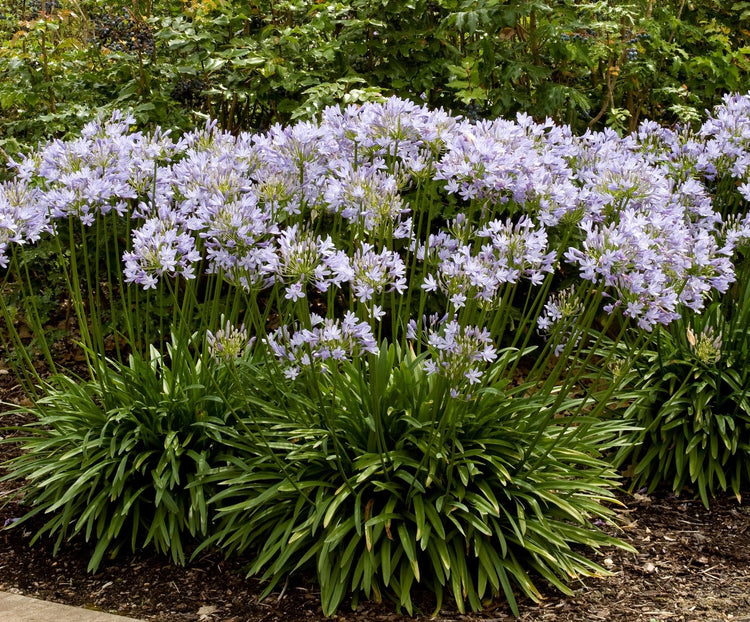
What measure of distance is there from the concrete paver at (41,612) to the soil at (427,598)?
0.48 feet

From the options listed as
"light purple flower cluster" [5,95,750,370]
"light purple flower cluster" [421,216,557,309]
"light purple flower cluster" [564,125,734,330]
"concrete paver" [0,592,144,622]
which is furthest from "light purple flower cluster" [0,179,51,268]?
"light purple flower cluster" [564,125,734,330]

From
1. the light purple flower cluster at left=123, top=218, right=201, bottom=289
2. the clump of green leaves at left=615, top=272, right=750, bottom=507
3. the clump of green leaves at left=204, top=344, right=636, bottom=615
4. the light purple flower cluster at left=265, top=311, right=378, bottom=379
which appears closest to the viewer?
the light purple flower cluster at left=265, top=311, right=378, bottom=379

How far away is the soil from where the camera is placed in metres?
3.23

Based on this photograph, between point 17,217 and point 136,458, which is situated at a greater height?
point 17,217

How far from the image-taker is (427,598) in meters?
3.32

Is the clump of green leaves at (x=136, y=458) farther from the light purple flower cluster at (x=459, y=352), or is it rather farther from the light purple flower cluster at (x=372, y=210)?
the light purple flower cluster at (x=459, y=352)

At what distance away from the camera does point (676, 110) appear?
6.40 metres

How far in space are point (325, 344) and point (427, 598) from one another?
1.15m

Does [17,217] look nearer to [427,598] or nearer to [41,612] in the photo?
[41,612]

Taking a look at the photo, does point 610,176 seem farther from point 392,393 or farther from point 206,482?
point 206,482

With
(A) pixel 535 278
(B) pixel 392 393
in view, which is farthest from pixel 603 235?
(B) pixel 392 393

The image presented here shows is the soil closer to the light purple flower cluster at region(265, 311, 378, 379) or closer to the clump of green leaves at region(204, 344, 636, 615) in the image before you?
the clump of green leaves at region(204, 344, 636, 615)

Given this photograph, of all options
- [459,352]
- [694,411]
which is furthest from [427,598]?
[694,411]

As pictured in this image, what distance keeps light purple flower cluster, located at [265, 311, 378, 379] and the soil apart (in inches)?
37.0
